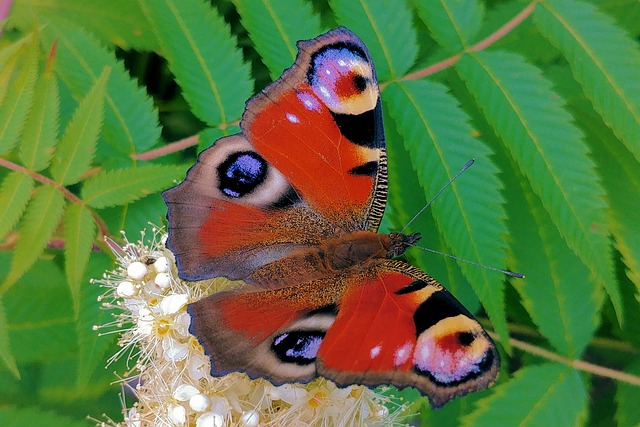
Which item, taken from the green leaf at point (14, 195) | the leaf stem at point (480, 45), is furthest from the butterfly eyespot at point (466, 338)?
the green leaf at point (14, 195)

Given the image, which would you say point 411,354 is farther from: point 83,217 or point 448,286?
point 83,217

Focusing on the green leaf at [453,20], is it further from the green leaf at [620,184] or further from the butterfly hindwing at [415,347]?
the butterfly hindwing at [415,347]

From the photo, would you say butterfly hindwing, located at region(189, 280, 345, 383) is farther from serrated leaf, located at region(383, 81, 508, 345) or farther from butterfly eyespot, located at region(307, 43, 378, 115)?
butterfly eyespot, located at region(307, 43, 378, 115)

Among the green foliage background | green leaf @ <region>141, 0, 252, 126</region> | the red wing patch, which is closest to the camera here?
the green foliage background

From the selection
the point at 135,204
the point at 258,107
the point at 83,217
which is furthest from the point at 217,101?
the point at 83,217

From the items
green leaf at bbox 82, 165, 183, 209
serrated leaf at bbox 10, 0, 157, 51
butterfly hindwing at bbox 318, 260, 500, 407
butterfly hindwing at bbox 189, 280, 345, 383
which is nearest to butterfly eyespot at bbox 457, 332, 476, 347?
butterfly hindwing at bbox 318, 260, 500, 407

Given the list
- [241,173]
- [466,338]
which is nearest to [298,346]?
[466,338]

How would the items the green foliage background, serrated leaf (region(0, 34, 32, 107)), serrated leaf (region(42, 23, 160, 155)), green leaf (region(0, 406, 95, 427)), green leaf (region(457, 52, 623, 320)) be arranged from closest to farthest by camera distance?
green leaf (region(457, 52, 623, 320)), the green foliage background, serrated leaf (region(0, 34, 32, 107)), serrated leaf (region(42, 23, 160, 155)), green leaf (region(0, 406, 95, 427))
